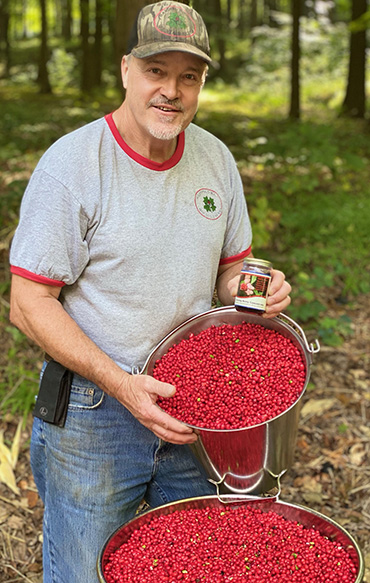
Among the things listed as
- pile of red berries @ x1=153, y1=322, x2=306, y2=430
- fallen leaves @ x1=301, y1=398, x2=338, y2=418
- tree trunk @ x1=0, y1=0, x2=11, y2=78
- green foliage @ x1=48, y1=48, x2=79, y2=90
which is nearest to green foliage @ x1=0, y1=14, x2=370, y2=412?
fallen leaves @ x1=301, y1=398, x2=338, y2=418

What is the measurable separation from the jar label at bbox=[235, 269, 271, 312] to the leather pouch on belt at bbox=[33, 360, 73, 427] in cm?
72

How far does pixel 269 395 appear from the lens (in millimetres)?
2025

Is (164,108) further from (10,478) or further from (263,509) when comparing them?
(10,478)

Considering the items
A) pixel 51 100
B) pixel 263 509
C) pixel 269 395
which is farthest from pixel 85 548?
pixel 51 100

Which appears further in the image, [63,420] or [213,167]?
[213,167]

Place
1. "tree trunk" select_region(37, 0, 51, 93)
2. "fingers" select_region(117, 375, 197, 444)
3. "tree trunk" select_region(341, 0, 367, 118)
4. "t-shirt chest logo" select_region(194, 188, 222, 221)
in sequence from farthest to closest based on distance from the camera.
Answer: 1. "tree trunk" select_region(37, 0, 51, 93)
2. "tree trunk" select_region(341, 0, 367, 118)
3. "t-shirt chest logo" select_region(194, 188, 222, 221)
4. "fingers" select_region(117, 375, 197, 444)

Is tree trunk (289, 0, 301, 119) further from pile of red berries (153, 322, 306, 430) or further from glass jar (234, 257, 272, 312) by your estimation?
glass jar (234, 257, 272, 312)

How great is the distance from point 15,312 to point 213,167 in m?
0.94

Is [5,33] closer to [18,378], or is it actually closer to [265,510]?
[18,378]

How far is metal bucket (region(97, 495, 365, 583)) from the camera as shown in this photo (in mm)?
1860

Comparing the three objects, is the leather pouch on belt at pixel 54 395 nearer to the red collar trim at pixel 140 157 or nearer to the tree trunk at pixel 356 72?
the red collar trim at pixel 140 157

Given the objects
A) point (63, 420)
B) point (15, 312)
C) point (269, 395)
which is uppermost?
point (15, 312)

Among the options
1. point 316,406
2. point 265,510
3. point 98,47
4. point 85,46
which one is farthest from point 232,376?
point 98,47

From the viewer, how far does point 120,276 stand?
7.20 ft
